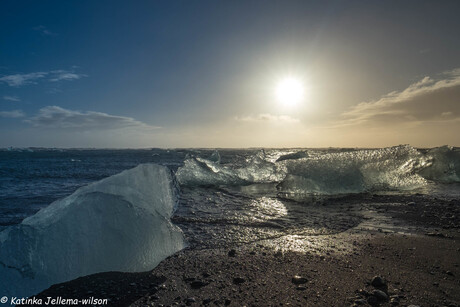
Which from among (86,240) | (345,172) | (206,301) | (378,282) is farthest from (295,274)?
(345,172)

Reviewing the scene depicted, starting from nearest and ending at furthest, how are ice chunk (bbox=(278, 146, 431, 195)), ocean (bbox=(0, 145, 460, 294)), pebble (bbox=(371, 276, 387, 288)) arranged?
pebble (bbox=(371, 276, 387, 288)) < ocean (bbox=(0, 145, 460, 294)) < ice chunk (bbox=(278, 146, 431, 195))

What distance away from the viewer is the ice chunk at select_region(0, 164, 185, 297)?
7.09 ft

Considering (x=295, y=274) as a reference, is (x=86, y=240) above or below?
above

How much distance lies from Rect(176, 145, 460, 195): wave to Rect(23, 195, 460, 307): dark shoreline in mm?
4005

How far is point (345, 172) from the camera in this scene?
755cm

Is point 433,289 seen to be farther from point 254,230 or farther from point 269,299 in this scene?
point 254,230

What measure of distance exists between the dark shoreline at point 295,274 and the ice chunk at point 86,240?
0.38 ft

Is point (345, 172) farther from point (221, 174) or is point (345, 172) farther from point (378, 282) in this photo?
point (378, 282)

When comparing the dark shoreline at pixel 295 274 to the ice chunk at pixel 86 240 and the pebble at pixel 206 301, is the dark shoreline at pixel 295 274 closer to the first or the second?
the pebble at pixel 206 301

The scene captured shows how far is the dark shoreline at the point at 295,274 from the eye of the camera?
6.50 feet

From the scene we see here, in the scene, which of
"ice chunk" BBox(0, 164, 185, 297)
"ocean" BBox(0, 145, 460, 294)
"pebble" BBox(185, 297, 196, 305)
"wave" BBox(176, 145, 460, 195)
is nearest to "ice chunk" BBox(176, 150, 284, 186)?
"wave" BBox(176, 145, 460, 195)

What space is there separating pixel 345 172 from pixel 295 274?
19.6ft

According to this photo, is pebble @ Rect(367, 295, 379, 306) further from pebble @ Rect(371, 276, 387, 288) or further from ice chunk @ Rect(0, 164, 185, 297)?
ice chunk @ Rect(0, 164, 185, 297)

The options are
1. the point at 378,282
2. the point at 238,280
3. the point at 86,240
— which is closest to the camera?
the point at 378,282
